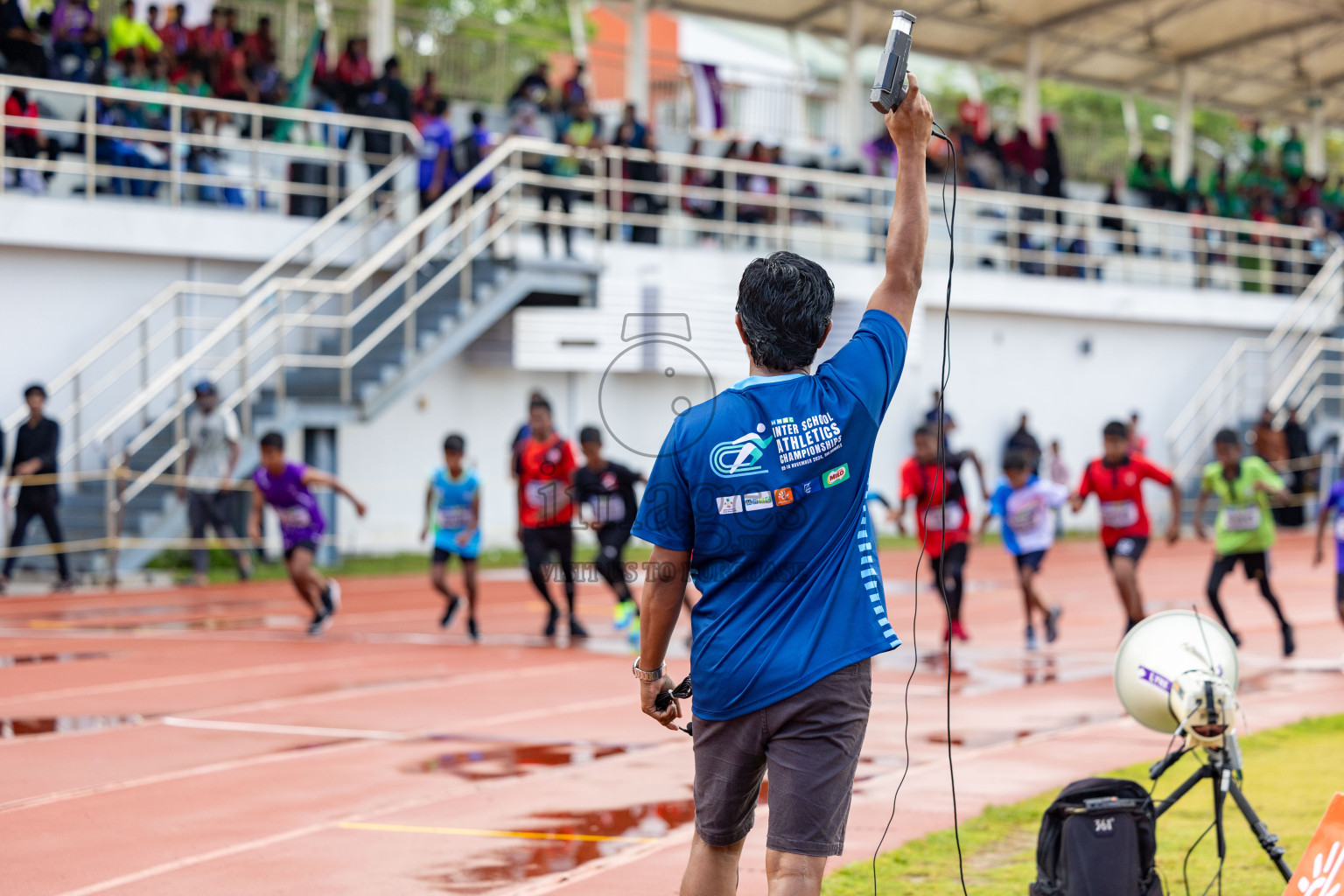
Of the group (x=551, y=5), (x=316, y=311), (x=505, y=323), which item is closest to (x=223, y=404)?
(x=316, y=311)

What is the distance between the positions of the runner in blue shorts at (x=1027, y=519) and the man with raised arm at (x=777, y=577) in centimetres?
996

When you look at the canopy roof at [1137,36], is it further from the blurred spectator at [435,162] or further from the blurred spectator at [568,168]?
the blurred spectator at [435,162]

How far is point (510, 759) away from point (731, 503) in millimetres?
4943

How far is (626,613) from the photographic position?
13.7m

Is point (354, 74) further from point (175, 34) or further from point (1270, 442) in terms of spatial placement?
point (1270, 442)

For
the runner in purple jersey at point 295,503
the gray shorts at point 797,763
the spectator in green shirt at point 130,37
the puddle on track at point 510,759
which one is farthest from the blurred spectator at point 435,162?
the gray shorts at point 797,763

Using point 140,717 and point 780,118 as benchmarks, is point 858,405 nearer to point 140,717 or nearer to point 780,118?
point 140,717

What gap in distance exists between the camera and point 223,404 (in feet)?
61.1

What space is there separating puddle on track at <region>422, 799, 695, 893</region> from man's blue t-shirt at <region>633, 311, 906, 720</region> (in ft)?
7.86

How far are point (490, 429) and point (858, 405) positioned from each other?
19365mm

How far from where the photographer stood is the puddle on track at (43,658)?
476 inches

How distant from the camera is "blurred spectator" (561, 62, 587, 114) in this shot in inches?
961

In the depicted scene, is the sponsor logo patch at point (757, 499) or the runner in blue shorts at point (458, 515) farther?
the runner in blue shorts at point (458, 515)

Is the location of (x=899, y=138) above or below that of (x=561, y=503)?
above
